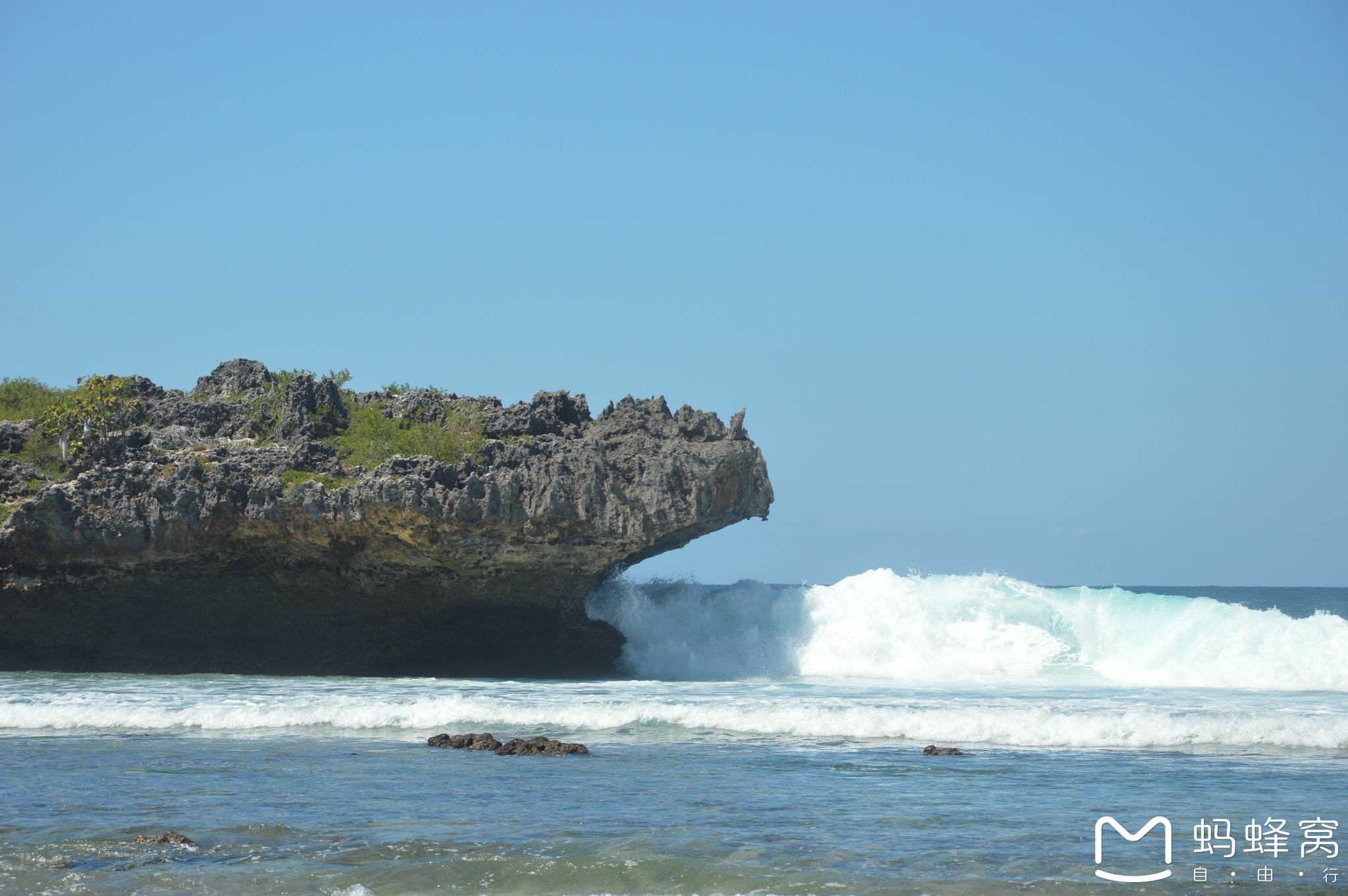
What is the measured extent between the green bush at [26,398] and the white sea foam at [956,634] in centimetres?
1263

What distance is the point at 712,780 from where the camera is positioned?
10992mm

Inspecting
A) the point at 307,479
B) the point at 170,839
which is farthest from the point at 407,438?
the point at 170,839

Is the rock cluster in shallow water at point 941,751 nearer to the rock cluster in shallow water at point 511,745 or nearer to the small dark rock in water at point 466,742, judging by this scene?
the rock cluster in shallow water at point 511,745

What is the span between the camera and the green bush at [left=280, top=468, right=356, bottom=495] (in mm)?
19141

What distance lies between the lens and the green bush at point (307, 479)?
62.8ft

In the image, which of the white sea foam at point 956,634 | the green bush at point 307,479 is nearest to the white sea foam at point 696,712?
the green bush at point 307,479

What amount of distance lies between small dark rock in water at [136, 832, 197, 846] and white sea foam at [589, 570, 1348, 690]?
46.7 ft

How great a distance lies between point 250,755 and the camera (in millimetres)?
12336

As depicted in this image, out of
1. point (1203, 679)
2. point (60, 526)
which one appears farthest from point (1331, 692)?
point (60, 526)

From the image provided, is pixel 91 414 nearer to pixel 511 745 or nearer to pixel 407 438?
pixel 407 438

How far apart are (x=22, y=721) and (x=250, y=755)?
191 inches

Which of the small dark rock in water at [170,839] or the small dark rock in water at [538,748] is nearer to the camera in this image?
the small dark rock in water at [170,839]

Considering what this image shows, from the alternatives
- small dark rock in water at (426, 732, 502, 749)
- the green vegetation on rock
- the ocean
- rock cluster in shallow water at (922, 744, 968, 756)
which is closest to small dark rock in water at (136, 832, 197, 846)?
the ocean

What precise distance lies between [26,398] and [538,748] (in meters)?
17.9
